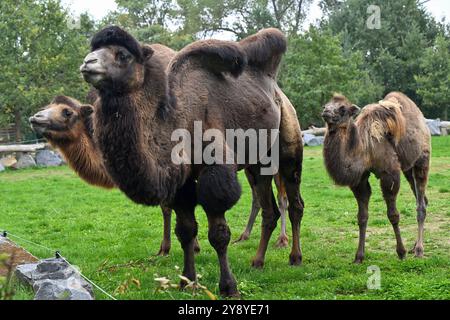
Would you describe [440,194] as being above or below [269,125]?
below

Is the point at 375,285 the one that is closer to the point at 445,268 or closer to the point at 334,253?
the point at 445,268

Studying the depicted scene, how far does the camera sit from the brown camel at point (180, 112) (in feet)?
15.7

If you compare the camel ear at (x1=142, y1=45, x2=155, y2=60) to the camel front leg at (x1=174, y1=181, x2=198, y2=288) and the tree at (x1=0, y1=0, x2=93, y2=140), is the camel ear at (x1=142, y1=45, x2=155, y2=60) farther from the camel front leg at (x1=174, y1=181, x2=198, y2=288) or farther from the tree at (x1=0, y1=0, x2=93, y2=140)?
the tree at (x1=0, y1=0, x2=93, y2=140)

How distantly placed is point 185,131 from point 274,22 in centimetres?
3528

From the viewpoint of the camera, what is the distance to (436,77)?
3156 cm

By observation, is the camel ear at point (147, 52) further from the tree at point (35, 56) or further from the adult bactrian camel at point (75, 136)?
the tree at point (35, 56)

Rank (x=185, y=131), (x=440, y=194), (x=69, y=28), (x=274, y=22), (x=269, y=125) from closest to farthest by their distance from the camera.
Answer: (x=185, y=131) < (x=269, y=125) < (x=440, y=194) < (x=69, y=28) < (x=274, y=22)

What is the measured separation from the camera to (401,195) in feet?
43.9

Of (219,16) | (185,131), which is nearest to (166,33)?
(219,16)

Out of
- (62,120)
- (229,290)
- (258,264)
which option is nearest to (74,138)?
(62,120)

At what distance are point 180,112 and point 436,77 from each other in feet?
94.8

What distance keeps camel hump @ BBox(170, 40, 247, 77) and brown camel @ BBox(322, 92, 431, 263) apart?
4.82 feet

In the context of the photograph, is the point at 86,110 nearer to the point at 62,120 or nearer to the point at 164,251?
the point at 62,120

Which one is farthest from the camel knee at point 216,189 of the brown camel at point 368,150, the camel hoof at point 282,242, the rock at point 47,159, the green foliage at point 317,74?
the green foliage at point 317,74
